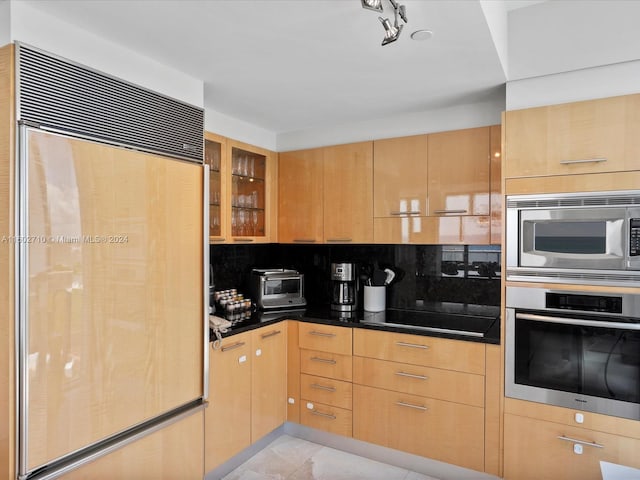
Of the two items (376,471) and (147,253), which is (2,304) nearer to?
(147,253)

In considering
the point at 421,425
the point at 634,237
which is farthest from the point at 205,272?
the point at 634,237

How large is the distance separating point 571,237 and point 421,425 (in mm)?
1402

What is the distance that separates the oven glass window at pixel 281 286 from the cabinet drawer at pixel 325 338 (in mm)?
391

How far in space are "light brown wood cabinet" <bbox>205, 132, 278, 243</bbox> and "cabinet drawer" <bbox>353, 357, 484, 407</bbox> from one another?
49.5 inches

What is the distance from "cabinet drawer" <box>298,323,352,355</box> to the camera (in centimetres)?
277

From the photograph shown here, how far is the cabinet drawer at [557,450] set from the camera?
2.02 meters

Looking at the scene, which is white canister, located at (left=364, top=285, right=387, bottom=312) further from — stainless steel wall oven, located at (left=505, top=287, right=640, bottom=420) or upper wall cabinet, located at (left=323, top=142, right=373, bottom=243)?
stainless steel wall oven, located at (left=505, top=287, right=640, bottom=420)

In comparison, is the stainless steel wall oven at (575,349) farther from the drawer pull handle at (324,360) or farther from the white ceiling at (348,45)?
the white ceiling at (348,45)

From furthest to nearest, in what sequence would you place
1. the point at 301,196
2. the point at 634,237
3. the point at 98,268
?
the point at 301,196 < the point at 634,237 < the point at 98,268

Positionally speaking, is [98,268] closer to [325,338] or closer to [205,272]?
[205,272]

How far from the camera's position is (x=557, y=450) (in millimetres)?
2141

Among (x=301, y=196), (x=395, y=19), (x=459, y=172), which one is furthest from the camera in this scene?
(x=301, y=196)

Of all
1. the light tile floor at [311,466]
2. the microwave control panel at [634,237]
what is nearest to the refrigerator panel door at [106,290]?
the light tile floor at [311,466]

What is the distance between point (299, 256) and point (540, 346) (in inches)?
81.0
